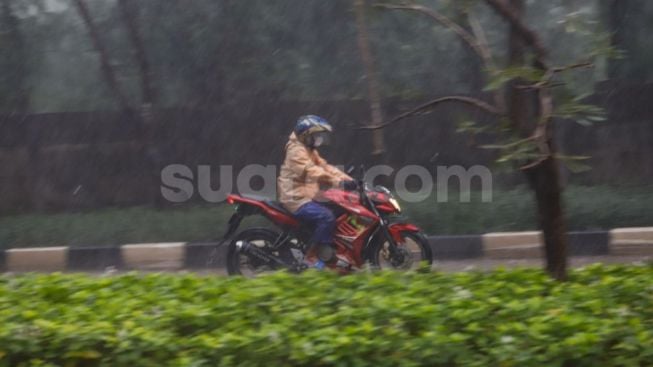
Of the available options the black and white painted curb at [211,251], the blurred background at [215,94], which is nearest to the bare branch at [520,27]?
the black and white painted curb at [211,251]

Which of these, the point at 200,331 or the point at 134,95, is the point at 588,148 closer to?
the point at 134,95

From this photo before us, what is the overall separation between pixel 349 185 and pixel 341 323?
4.24m

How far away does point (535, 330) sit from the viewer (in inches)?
129

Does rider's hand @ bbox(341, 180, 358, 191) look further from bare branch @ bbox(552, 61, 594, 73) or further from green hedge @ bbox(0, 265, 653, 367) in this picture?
bare branch @ bbox(552, 61, 594, 73)

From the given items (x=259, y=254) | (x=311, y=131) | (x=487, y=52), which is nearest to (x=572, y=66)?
(x=487, y=52)

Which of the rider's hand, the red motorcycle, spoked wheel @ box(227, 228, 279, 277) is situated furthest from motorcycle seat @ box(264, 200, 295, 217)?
the rider's hand

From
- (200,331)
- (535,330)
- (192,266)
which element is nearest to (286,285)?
(200,331)

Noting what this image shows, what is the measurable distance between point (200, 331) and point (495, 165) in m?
1.41

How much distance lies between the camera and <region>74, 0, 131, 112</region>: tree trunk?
12.9m

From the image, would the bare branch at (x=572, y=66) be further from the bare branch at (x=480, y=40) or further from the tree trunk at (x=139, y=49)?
the tree trunk at (x=139, y=49)

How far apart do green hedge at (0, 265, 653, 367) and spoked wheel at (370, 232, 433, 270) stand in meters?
3.22

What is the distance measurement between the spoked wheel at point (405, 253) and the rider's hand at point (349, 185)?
1.60 feet

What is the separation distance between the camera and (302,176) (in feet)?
25.1

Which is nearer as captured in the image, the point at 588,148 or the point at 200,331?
the point at 200,331
